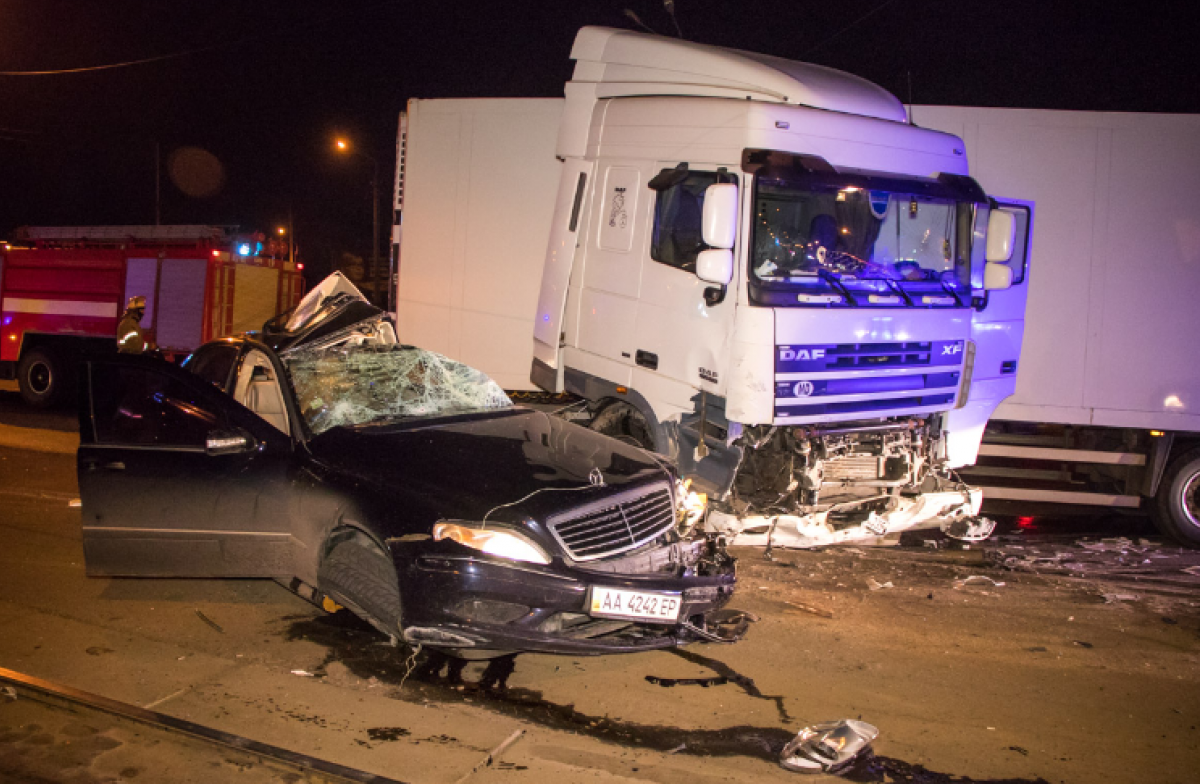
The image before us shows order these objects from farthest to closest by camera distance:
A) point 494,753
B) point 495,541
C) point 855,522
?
point 855,522, point 495,541, point 494,753

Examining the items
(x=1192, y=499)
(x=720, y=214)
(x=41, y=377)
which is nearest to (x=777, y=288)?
(x=720, y=214)

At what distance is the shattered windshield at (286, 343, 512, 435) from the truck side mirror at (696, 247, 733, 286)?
1.57m

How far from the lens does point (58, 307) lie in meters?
14.3

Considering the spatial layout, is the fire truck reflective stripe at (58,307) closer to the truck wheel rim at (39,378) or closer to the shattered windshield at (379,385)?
the truck wheel rim at (39,378)

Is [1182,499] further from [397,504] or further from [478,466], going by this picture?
[397,504]

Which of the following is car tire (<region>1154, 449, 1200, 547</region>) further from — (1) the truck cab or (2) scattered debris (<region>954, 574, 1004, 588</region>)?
(2) scattered debris (<region>954, 574, 1004, 588</region>)

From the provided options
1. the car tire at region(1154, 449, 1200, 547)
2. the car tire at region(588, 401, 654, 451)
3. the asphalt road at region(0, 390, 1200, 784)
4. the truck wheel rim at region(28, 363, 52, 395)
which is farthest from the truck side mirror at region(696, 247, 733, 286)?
the truck wheel rim at region(28, 363, 52, 395)

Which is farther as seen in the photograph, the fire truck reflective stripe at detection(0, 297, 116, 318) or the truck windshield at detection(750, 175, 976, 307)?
the fire truck reflective stripe at detection(0, 297, 116, 318)

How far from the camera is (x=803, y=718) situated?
414 cm

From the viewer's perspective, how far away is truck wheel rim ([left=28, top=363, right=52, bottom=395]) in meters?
14.2

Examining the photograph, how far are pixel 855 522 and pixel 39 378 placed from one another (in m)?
13.5

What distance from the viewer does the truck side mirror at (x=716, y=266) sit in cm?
559

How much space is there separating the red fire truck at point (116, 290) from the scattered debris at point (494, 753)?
11157 mm

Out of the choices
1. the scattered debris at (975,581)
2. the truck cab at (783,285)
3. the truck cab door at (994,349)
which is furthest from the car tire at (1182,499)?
the scattered debris at (975,581)
